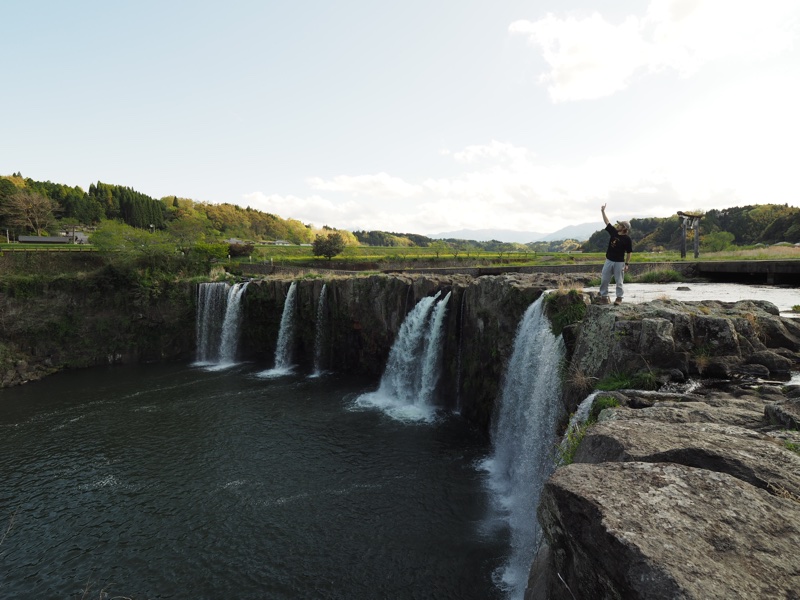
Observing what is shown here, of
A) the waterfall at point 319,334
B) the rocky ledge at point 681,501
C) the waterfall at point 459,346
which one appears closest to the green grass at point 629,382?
the rocky ledge at point 681,501

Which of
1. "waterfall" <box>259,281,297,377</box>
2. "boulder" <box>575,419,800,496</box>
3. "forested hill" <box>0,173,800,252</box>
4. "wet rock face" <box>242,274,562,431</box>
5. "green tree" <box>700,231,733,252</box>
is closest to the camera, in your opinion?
"boulder" <box>575,419,800,496</box>

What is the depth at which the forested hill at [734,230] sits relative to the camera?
53.3m

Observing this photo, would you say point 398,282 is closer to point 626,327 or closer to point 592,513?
point 626,327

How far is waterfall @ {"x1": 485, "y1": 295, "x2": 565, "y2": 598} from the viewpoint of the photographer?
39.4ft

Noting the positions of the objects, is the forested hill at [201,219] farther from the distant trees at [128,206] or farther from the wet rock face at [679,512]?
the wet rock face at [679,512]

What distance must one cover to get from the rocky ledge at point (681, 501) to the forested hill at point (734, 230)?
4763 cm

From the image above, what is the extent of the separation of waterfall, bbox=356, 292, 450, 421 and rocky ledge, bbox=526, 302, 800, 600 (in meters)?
15.8

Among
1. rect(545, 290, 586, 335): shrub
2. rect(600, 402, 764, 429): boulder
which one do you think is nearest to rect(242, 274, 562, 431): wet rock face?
rect(545, 290, 586, 335): shrub

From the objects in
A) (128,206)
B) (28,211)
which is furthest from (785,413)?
(128,206)

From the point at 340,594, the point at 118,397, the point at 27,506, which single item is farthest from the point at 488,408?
the point at 118,397

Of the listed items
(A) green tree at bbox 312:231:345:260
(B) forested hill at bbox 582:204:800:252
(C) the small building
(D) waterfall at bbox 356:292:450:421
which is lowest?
(D) waterfall at bbox 356:292:450:421

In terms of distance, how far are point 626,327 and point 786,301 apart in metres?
8.75

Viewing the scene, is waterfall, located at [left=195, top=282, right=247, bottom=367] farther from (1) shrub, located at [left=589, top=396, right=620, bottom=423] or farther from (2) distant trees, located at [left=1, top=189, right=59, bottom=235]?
(2) distant trees, located at [left=1, top=189, right=59, bottom=235]

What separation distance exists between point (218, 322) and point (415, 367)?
21.8m
